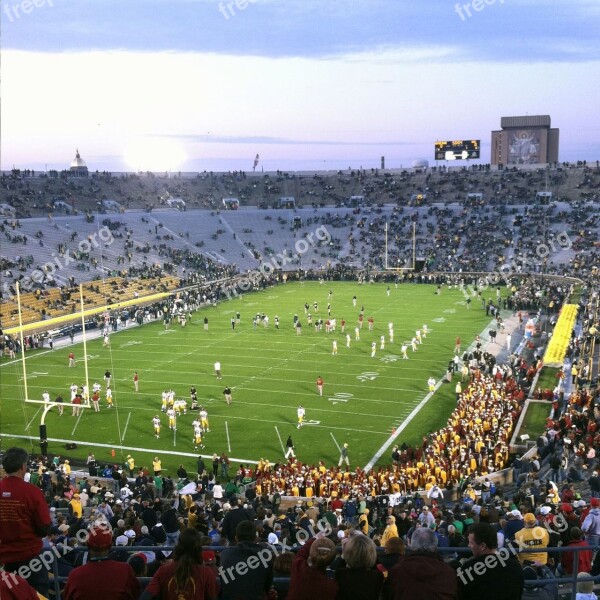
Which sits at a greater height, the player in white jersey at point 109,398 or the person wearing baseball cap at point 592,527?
the person wearing baseball cap at point 592,527

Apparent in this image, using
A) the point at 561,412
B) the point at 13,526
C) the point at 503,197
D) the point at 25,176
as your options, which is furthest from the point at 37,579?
the point at 503,197

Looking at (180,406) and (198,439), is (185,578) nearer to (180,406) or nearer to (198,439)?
(198,439)

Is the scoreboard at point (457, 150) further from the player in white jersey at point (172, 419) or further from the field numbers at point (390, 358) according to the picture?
the player in white jersey at point (172, 419)

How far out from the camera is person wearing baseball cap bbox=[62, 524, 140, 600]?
4.23 m

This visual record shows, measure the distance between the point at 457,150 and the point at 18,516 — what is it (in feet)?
267

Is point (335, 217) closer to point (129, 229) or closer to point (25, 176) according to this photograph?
point (129, 229)

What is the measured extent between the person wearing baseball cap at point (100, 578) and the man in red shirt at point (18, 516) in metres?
0.75

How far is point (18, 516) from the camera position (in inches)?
191

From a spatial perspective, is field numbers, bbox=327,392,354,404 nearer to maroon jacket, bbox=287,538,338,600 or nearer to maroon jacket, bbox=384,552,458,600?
maroon jacket, bbox=287,538,338,600

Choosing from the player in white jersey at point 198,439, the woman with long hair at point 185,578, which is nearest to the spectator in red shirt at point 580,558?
the woman with long hair at point 185,578

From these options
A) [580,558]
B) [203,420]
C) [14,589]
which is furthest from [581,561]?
[203,420]

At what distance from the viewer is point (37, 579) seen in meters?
5.19

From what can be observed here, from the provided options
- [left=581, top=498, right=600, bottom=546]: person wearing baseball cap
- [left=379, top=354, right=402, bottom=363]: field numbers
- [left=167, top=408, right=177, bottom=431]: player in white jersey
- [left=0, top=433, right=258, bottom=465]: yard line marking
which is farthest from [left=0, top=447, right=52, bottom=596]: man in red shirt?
[left=379, top=354, right=402, bottom=363]: field numbers

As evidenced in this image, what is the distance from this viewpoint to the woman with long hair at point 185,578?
4156mm
